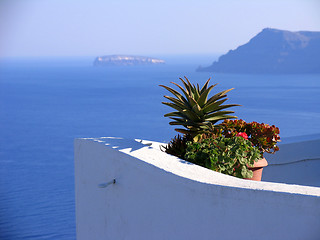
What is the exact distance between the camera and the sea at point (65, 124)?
54000 mm

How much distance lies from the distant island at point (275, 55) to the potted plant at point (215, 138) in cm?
17017

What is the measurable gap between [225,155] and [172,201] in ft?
2.45

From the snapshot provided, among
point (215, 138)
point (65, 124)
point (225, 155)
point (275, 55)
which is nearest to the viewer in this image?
point (225, 155)

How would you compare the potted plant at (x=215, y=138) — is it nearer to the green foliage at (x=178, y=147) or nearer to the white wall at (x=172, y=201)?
the green foliage at (x=178, y=147)

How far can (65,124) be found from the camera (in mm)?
84000

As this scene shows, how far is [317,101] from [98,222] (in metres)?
104

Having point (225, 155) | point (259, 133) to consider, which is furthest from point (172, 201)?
point (259, 133)

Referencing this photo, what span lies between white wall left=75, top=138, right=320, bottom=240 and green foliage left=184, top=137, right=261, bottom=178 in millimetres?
259

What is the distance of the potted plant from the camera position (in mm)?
4277

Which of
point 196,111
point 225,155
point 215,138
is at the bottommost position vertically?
point 225,155

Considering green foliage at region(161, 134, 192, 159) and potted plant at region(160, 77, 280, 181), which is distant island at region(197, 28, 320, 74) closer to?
potted plant at region(160, 77, 280, 181)

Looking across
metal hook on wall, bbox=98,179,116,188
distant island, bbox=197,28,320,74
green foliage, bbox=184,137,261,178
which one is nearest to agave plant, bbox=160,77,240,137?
green foliage, bbox=184,137,261,178

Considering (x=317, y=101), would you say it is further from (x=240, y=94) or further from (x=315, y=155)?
(x=315, y=155)

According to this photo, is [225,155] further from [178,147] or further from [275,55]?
[275,55]
